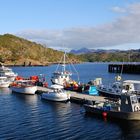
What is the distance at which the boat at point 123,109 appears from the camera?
4716 cm

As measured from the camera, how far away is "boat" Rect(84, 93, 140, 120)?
47162 millimetres

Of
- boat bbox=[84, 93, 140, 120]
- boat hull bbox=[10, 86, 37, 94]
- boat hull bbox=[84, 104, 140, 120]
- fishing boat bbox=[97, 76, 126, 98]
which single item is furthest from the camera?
boat hull bbox=[10, 86, 37, 94]

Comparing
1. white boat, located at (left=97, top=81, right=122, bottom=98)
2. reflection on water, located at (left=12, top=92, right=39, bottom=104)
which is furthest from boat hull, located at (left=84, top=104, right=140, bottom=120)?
reflection on water, located at (left=12, top=92, right=39, bottom=104)

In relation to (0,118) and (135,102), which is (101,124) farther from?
(0,118)

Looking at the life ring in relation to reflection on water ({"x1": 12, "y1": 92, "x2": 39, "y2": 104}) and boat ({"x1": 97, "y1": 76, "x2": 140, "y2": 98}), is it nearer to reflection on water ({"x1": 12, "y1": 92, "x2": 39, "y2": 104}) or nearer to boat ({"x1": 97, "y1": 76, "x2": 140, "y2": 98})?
boat ({"x1": 97, "y1": 76, "x2": 140, "y2": 98})

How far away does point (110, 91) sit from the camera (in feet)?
228

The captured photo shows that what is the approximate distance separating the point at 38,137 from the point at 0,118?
12169 millimetres

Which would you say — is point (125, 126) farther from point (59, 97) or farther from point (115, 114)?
point (59, 97)

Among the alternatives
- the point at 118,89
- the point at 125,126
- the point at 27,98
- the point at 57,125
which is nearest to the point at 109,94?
the point at 118,89

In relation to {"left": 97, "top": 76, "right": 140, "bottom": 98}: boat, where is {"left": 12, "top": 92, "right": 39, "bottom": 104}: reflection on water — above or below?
below

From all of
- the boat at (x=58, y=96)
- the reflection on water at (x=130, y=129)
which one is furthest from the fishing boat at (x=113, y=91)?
the reflection on water at (x=130, y=129)

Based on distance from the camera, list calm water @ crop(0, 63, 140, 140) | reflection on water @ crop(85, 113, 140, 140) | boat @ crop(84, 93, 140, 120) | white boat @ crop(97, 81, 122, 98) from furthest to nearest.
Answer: white boat @ crop(97, 81, 122, 98) < boat @ crop(84, 93, 140, 120) < reflection on water @ crop(85, 113, 140, 140) < calm water @ crop(0, 63, 140, 140)

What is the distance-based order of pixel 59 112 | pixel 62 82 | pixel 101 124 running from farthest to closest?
pixel 62 82 < pixel 59 112 < pixel 101 124

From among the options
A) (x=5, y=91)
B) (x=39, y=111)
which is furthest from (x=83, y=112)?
(x=5, y=91)
